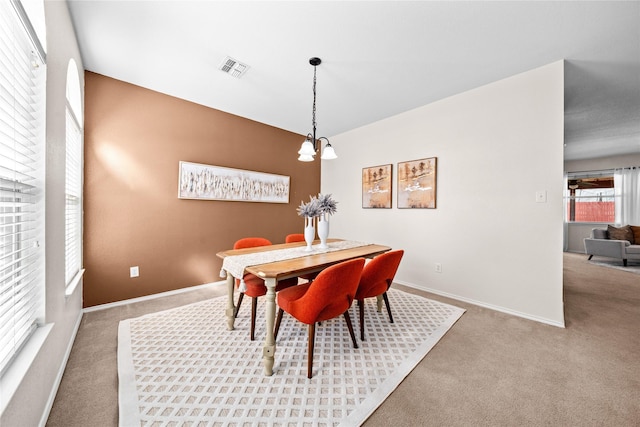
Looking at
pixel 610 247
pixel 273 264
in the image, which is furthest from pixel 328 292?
pixel 610 247

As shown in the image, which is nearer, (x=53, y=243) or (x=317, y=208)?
(x=53, y=243)

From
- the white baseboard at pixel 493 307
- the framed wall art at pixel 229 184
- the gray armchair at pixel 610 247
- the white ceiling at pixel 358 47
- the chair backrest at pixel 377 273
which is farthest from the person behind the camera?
the gray armchair at pixel 610 247

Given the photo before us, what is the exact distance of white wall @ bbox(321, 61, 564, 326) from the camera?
2.39 metres

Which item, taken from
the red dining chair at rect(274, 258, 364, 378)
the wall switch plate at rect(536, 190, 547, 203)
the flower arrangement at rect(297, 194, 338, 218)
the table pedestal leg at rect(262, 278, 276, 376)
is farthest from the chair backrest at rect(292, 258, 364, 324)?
the wall switch plate at rect(536, 190, 547, 203)

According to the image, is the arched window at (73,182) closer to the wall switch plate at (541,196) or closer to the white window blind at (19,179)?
the white window blind at (19,179)

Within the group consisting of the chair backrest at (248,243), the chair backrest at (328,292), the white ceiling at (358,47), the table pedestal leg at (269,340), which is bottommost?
the table pedestal leg at (269,340)

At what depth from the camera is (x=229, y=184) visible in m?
3.54

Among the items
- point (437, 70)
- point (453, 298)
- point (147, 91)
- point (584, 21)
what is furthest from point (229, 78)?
point (453, 298)

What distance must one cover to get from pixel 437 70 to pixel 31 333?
360 cm

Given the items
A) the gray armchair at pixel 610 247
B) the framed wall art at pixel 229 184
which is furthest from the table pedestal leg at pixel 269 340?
the gray armchair at pixel 610 247

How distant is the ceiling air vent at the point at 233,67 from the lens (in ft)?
7.85

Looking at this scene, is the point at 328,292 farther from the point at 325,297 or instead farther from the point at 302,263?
the point at 302,263

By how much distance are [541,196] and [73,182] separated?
4478mm

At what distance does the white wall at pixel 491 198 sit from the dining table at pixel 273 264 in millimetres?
1099
